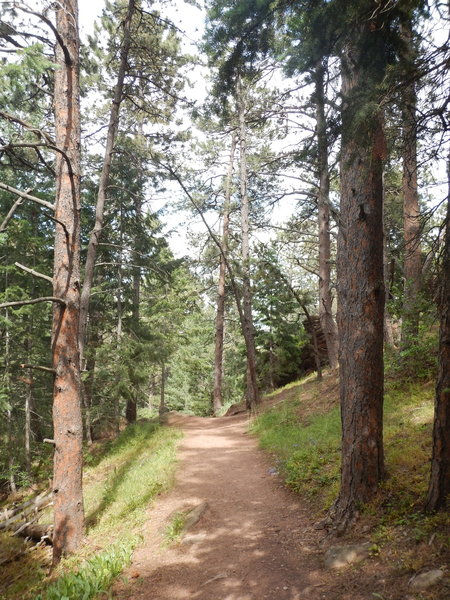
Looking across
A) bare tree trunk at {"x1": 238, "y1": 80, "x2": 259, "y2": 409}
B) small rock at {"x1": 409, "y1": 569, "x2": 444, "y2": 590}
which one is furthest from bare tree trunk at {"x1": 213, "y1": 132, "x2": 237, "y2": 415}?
small rock at {"x1": 409, "y1": 569, "x2": 444, "y2": 590}

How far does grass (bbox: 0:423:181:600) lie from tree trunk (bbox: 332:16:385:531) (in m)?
3.11

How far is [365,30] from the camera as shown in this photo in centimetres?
452

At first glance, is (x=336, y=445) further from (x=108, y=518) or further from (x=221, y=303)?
(x=221, y=303)

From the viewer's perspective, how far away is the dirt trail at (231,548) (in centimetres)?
416

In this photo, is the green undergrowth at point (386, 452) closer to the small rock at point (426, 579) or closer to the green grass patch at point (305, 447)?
the green grass patch at point (305, 447)

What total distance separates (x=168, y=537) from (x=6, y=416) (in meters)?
8.38

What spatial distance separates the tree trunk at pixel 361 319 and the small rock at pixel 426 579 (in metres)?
1.29

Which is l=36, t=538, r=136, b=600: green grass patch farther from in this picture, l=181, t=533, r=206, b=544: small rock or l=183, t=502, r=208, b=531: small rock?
l=183, t=502, r=208, b=531: small rock

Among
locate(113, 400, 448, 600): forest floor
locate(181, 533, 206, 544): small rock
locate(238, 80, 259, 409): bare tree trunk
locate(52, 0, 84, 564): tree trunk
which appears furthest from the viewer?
locate(238, 80, 259, 409): bare tree trunk

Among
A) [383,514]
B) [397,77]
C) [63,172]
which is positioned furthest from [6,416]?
[397,77]

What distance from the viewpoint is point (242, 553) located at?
486cm

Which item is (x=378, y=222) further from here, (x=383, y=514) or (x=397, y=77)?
(x=383, y=514)

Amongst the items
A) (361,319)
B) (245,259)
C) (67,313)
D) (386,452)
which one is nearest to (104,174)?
(67,313)

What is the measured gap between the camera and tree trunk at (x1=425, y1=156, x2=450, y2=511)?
3854 millimetres
